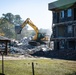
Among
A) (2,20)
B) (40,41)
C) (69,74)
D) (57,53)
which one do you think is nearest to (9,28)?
(2,20)

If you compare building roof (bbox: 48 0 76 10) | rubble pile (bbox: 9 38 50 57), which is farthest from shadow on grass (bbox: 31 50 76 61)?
building roof (bbox: 48 0 76 10)

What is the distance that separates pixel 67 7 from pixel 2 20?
3264 inches

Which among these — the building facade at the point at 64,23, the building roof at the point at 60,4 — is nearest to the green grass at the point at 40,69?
the building facade at the point at 64,23

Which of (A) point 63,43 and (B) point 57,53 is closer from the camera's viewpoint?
(B) point 57,53

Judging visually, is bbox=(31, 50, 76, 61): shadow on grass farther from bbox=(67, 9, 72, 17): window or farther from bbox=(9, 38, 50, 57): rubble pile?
bbox=(67, 9, 72, 17): window

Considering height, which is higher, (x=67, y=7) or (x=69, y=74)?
(x=67, y=7)

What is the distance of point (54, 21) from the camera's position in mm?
56219

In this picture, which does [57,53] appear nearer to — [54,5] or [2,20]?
[54,5]

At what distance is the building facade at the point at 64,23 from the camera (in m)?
50.4

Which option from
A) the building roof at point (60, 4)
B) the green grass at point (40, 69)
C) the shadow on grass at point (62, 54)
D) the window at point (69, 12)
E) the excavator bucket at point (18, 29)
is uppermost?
the building roof at point (60, 4)

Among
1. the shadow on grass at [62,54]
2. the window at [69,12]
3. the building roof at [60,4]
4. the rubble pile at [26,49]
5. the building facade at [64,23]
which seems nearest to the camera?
the shadow on grass at [62,54]

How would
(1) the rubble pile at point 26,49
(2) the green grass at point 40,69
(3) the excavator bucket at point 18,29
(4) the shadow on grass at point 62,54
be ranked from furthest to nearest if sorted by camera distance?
(3) the excavator bucket at point 18,29
(1) the rubble pile at point 26,49
(4) the shadow on grass at point 62,54
(2) the green grass at point 40,69

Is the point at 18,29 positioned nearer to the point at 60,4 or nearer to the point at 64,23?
the point at 64,23

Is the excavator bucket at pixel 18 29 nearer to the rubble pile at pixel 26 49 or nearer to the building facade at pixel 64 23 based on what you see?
the rubble pile at pixel 26 49
